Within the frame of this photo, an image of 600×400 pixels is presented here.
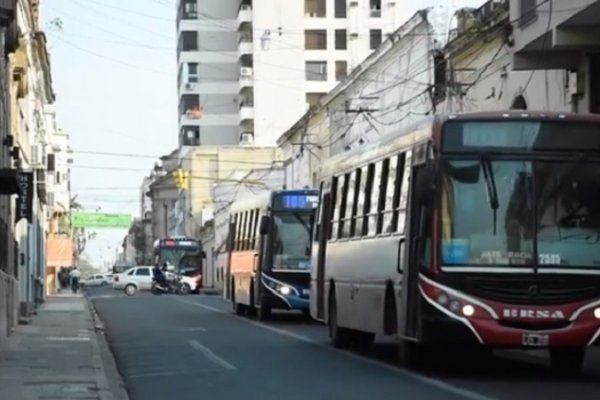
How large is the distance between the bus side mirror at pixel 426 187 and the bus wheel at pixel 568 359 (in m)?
2.51

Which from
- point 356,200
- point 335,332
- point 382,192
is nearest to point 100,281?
point 335,332

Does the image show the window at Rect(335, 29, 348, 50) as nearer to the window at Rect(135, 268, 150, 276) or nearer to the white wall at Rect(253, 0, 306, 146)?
the white wall at Rect(253, 0, 306, 146)

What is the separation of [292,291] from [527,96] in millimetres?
7014

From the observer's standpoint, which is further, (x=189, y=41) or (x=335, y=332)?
(x=189, y=41)

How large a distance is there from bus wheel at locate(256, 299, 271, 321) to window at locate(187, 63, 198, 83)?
79.3 metres

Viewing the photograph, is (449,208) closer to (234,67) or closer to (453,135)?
(453,135)

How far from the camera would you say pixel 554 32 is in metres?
27.2

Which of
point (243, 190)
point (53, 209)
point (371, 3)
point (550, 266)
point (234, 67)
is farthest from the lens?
point (234, 67)

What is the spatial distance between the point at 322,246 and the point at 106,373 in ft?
20.0

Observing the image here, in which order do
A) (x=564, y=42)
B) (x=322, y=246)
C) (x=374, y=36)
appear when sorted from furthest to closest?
1. (x=374, y=36)
2. (x=564, y=42)
3. (x=322, y=246)

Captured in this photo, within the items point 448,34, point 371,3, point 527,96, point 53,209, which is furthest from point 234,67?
point 527,96

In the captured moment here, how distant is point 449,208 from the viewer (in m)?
17.2

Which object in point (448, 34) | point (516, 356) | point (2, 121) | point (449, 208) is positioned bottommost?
point (516, 356)

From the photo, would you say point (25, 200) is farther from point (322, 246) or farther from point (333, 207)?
point (333, 207)
